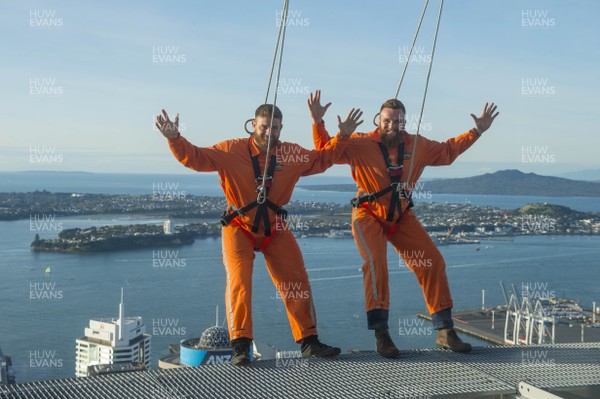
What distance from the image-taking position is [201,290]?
86.3 ft

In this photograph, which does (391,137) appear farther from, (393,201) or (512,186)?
(512,186)

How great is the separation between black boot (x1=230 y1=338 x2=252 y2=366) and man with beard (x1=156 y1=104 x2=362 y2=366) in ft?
0.78

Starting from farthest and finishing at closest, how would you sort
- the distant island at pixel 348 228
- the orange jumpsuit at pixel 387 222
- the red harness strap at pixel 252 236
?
the distant island at pixel 348 228 < the orange jumpsuit at pixel 387 222 < the red harness strap at pixel 252 236

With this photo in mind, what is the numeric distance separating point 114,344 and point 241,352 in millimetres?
16734

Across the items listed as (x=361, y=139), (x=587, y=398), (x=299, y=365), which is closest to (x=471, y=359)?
(x=587, y=398)

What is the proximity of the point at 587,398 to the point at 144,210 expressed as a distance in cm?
5173

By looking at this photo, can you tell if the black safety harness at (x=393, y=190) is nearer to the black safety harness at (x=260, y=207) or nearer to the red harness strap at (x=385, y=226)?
the red harness strap at (x=385, y=226)

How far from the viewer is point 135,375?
8.95 feet

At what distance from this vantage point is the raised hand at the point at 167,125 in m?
2.90

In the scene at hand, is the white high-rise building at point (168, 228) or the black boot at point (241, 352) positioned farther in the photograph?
the white high-rise building at point (168, 228)

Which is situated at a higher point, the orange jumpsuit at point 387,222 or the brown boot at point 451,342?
the orange jumpsuit at point 387,222

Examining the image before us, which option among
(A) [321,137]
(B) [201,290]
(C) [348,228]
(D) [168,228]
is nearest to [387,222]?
(A) [321,137]

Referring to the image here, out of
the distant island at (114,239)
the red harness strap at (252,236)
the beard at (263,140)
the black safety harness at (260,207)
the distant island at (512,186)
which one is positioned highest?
the distant island at (512,186)

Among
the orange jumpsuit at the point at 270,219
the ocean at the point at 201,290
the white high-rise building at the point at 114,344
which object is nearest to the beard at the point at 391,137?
the orange jumpsuit at the point at 270,219
